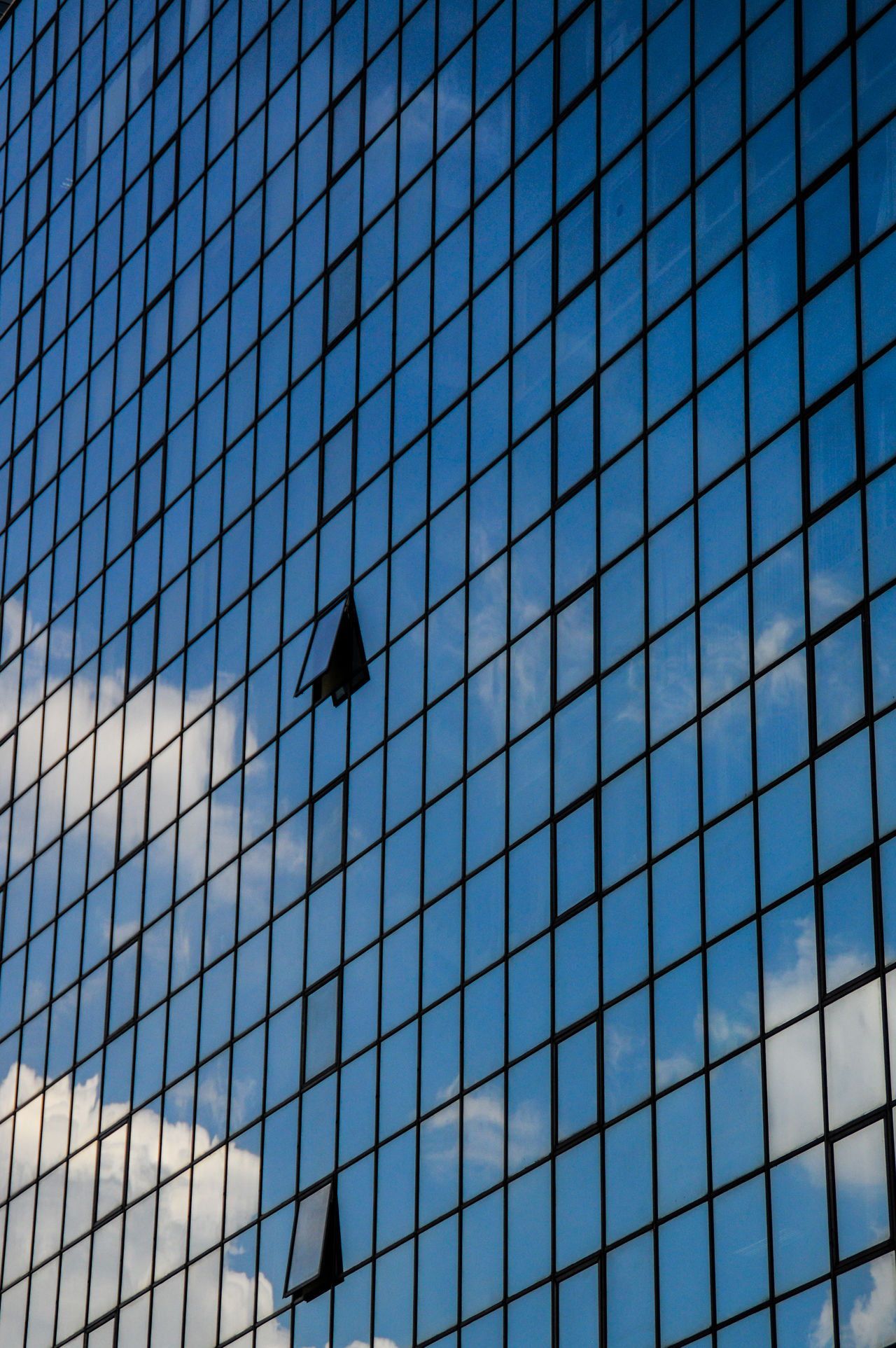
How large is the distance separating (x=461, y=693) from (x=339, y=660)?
14.1 feet

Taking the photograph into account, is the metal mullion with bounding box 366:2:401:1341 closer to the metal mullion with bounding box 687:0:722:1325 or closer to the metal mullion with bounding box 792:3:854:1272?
the metal mullion with bounding box 687:0:722:1325

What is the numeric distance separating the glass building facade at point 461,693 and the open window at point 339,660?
20 cm

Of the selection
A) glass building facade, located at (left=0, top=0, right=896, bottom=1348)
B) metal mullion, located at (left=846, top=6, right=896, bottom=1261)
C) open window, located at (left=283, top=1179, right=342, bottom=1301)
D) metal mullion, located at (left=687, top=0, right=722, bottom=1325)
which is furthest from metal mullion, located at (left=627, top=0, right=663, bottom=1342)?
open window, located at (left=283, top=1179, right=342, bottom=1301)

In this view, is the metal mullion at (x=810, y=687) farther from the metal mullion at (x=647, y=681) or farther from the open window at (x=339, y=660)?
the open window at (x=339, y=660)

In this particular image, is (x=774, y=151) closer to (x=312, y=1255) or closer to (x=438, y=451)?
(x=438, y=451)

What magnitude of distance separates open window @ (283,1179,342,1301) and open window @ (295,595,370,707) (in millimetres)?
10204

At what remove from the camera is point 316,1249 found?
3972cm

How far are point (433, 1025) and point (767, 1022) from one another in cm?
935

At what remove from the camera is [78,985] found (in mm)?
51750

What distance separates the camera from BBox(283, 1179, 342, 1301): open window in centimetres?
3959

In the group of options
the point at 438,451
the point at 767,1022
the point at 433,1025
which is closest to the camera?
the point at 767,1022

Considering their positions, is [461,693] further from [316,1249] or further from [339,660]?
[316,1249]

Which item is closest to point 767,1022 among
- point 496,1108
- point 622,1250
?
point 622,1250

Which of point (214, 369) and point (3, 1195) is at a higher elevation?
point (214, 369)
